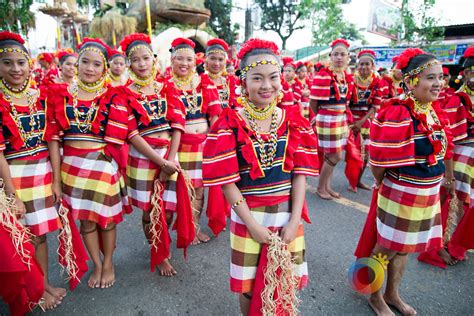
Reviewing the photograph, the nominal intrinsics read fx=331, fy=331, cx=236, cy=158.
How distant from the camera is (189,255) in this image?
140 inches

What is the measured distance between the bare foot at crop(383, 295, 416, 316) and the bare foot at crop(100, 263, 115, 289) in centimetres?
241

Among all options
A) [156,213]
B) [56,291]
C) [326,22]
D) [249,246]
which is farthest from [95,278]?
[326,22]

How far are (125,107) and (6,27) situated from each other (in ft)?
3.82

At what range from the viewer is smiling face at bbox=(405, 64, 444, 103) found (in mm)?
2361

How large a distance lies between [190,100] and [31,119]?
4.99ft

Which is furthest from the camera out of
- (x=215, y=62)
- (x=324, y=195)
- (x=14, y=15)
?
(x=324, y=195)

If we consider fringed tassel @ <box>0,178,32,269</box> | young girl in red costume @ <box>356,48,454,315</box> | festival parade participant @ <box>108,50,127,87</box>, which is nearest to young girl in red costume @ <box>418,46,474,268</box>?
young girl in red costume @ <box>356,48,454,315</box>

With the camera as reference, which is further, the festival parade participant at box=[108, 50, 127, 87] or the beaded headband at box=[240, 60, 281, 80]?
the festival parade participant at box=[108, 50, 127, 87]

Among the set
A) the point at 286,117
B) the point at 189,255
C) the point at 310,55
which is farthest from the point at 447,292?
the point at 310,55

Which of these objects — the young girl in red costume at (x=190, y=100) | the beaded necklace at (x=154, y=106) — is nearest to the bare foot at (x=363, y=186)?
the young girl in red costume at (x=190, y=100)

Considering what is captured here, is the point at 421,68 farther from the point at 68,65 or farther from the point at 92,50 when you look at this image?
the point at 68,65

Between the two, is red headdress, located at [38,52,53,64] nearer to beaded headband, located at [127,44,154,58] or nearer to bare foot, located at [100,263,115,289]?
beaded headband, located at [127,44,154,58]

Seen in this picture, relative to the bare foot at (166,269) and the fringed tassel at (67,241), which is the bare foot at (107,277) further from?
the bare foot at (166,269)

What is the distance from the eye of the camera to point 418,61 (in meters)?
2.42
